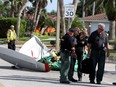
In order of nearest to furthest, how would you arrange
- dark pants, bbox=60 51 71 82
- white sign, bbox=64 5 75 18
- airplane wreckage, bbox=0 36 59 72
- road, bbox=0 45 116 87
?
road, bbox=0 45 116 87 < dark pants, bbox=60 51 71 82 < airplane wreckage, bbox=0 36 59 72 < white sign, bbox=64 5 75 18

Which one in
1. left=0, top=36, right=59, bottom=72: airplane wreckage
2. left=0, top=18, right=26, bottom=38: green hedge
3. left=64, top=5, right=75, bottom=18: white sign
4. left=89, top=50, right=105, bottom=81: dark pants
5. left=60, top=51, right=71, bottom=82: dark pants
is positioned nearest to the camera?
left=60, top=51, right=71, bottom=82: dark pants

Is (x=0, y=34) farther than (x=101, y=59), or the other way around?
(x=0, y=34)

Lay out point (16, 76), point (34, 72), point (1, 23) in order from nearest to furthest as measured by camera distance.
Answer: point (16, 76) < point (34, 72) < point (1, 23)

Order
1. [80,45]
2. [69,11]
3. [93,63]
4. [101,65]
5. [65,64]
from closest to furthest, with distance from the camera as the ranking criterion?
[65,64] < [101,65] < [93,63] < [80,45] < [69,11]

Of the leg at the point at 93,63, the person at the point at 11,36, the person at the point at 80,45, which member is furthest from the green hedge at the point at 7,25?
the leg at the point at 93,63

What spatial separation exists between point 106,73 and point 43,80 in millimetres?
4392

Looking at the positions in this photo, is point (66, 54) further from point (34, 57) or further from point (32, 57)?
point (34, 57)

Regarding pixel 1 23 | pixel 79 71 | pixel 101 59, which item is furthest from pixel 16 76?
pixel 1 23

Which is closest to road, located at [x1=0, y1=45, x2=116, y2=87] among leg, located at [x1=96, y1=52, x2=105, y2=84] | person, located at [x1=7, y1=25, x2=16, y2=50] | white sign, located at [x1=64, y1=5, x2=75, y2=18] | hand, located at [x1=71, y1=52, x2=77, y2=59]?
leg, located at [x1=96, y1=52, x2=105, y2=84]

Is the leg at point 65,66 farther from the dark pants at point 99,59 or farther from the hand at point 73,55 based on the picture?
the dark pants at point 99,59

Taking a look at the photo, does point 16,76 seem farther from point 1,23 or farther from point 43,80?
point 1,23

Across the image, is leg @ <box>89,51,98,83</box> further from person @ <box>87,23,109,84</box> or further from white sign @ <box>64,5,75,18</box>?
white sign @ <box>64,5,75,18</box>

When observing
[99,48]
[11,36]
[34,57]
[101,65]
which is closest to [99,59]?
[101,65]

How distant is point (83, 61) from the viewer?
545 inches
